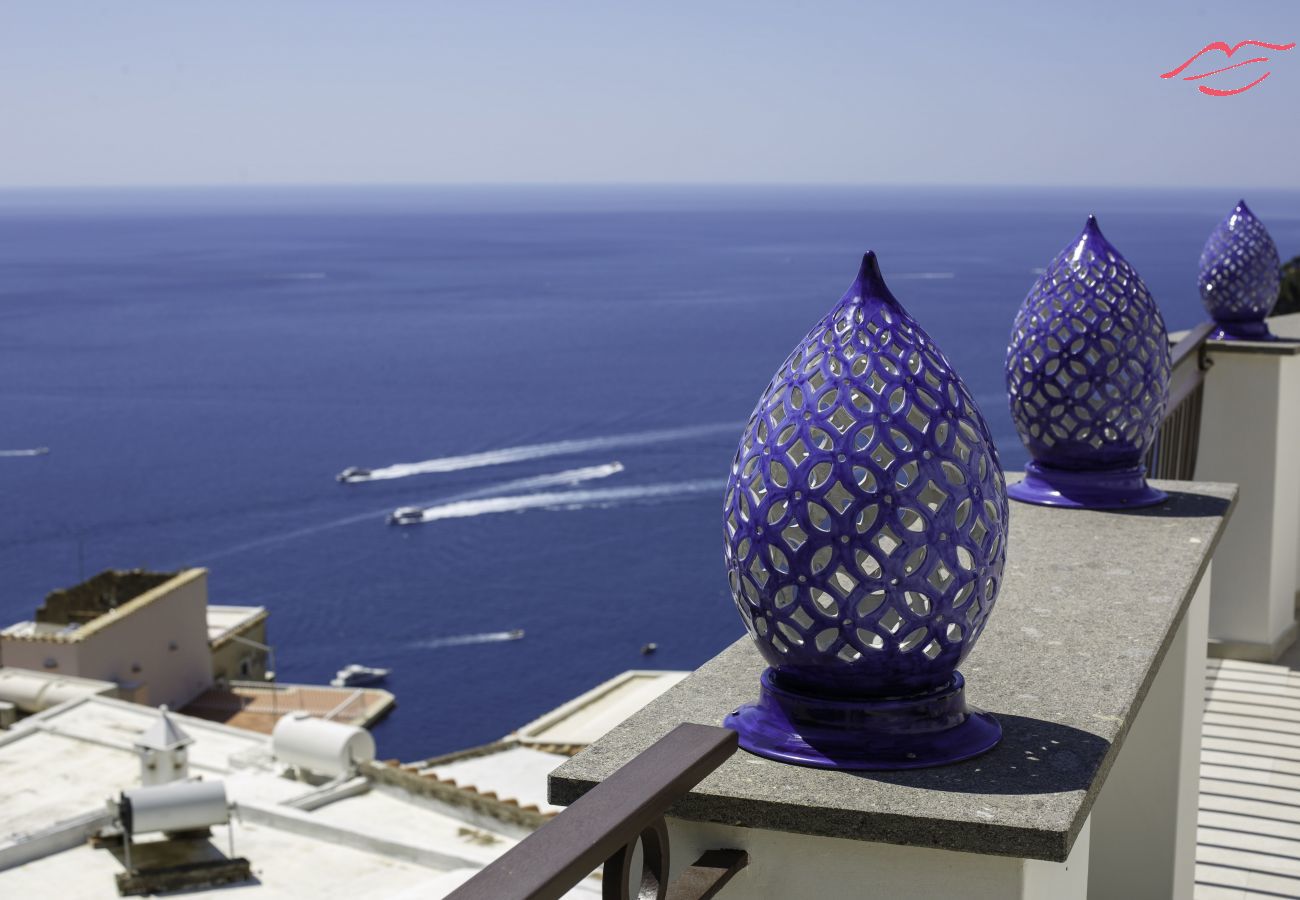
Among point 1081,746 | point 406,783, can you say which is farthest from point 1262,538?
point 406,783

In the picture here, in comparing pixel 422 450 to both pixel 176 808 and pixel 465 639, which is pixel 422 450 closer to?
pixel 465 639

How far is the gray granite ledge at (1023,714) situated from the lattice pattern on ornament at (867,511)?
6.6 inches

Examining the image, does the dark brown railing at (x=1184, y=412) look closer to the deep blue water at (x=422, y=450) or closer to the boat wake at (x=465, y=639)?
the deep blue water at (x=422, y=450)

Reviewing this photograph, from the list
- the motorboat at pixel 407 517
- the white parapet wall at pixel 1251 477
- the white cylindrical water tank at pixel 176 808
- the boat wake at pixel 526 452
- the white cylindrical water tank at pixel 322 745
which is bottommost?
the motorboat at pixel 407 517

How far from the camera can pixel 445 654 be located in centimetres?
4438

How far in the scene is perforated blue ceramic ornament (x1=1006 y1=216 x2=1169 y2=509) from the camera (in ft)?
10.9

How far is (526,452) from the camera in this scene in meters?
64.9

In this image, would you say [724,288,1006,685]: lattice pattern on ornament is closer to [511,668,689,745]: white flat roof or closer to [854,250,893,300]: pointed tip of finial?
[854,250,893,300]: pointed tip of finial

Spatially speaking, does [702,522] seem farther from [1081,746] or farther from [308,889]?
[1081,746]

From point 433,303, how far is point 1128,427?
398 feet

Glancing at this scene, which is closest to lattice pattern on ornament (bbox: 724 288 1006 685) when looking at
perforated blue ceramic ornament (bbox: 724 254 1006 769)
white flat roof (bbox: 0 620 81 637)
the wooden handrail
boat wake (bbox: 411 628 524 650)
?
perforated blue ceramic ornament (bbox: 724 254 1006 769)

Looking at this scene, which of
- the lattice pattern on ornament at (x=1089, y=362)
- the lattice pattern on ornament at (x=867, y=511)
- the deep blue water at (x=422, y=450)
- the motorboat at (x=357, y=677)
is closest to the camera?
the lattice pattern on ornament at (x=867, y=511)

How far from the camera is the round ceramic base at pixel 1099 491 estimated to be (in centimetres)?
342

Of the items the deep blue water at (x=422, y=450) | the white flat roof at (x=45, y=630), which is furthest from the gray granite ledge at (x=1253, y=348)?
the deep blue water at (x=422, y=450)
